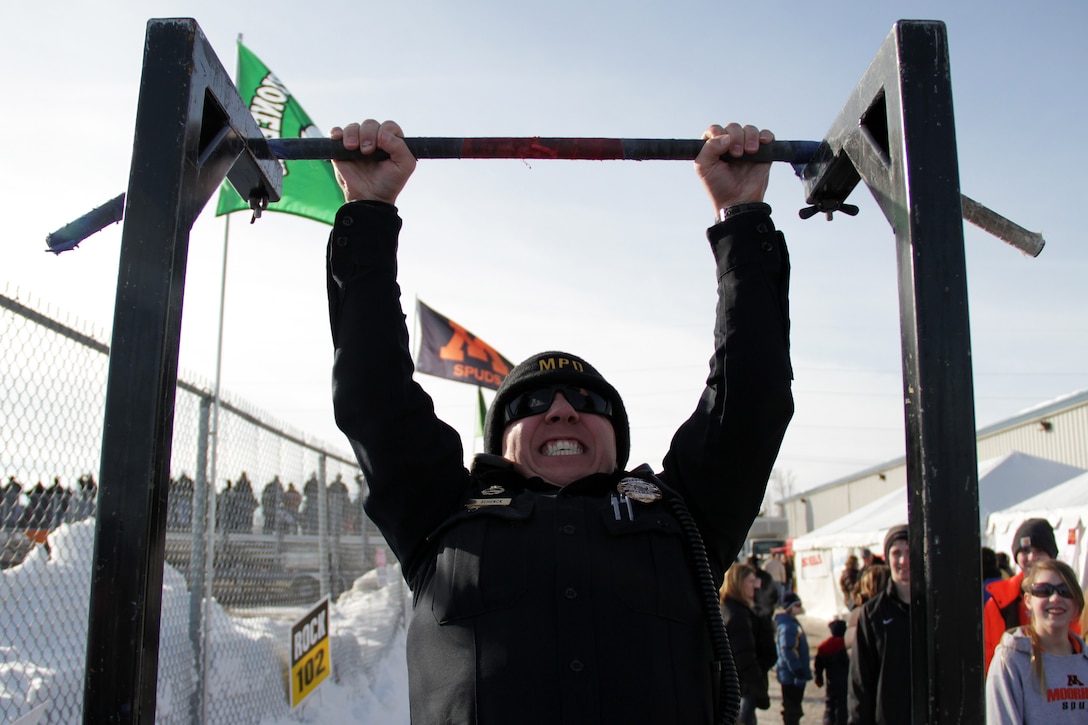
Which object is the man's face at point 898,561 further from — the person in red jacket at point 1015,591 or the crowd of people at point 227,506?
the crowd of people at point 227,506

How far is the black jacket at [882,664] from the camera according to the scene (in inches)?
189

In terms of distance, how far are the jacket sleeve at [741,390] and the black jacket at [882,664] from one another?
309 cm

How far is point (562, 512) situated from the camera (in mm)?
2078

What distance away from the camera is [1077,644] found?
150 inches

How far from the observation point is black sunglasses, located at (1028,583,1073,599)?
3824 mm

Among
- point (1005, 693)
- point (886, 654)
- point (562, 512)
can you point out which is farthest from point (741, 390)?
point (886, 654)

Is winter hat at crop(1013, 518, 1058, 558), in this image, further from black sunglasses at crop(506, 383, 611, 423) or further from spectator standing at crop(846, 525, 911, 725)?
black sunglasses at crop(506, 383, 611, 423)

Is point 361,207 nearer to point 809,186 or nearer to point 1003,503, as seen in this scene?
point 809,186

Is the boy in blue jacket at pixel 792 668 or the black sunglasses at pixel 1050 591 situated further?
the boy in blue jacket at pixel 792 668

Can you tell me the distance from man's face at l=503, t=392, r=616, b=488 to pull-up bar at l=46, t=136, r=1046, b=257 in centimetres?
75

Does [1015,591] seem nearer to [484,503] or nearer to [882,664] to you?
[882,664]

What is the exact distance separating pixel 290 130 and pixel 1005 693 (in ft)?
20.2

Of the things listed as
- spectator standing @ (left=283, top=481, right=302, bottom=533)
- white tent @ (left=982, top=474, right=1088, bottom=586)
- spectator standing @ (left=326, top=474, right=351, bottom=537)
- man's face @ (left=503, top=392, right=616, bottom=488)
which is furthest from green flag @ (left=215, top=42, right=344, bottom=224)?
white tent @ (left=982, top=474, right=1088, bottom=586)

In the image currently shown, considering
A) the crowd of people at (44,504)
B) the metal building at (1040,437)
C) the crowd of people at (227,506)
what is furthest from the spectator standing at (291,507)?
the metal building at (1040,437)
